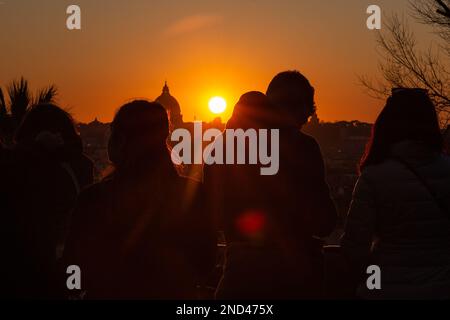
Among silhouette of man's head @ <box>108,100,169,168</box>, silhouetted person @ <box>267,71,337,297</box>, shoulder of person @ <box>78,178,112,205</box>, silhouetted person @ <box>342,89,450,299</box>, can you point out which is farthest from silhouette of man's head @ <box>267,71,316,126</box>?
shoulder of person @ <box>78,178,112,205</box>

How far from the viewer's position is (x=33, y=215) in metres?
3.56

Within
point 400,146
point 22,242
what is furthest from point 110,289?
point 400,146

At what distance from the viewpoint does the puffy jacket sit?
132 inches

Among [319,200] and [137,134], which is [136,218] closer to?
[137,134]

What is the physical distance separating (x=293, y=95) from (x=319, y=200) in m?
0.55

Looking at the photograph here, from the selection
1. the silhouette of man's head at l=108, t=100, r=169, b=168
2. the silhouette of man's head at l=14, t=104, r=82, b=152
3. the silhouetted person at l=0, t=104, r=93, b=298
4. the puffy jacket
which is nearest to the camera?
the silhouette of man's head at l=108, t=100, r=169, b=168

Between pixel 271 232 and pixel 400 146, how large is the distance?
2.34 feet

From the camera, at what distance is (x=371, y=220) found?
3383mm

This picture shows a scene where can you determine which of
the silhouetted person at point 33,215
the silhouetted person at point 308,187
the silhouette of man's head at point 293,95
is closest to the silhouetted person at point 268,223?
the silhouetted person at point 308,187

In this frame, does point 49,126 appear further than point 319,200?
Yes

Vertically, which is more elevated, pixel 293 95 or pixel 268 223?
pixel 293 95

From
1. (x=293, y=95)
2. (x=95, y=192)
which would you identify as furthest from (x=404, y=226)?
(x=95, y=192)

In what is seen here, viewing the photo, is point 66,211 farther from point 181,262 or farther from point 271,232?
point 271,232

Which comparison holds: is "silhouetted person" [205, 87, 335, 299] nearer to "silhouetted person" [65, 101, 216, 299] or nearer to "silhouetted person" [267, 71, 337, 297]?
"silhouetted person" [267, 71, 337, 297]
